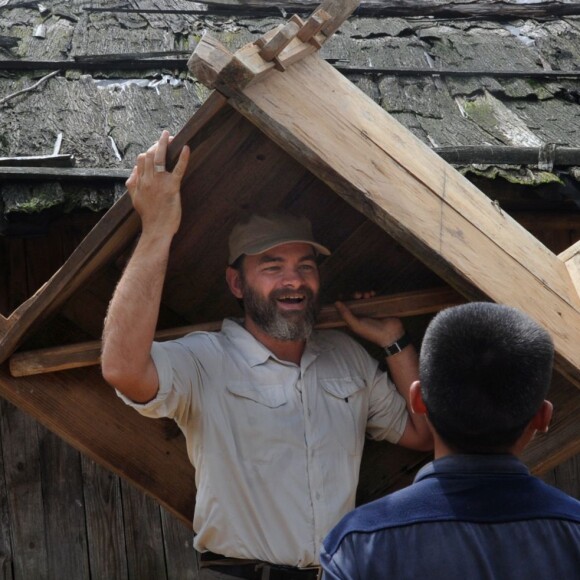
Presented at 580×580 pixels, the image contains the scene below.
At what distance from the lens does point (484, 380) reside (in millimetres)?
1955

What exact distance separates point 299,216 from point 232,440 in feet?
2.51

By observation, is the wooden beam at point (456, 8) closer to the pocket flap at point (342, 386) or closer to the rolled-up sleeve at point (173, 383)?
the pocket flap at point (342, 386)

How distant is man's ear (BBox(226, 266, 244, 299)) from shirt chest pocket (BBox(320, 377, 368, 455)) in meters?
0.39

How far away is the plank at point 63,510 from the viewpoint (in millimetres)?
4262

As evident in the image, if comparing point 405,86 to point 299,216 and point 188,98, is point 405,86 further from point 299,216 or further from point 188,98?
point 299,216

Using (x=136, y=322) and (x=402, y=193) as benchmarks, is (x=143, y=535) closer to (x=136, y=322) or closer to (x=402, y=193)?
(x=136, y=322)

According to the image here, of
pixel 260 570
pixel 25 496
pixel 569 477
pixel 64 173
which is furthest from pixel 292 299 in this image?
pixel 569 477

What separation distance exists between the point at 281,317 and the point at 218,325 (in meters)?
0.27

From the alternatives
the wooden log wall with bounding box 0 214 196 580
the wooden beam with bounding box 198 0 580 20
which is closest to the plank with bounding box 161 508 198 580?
the wooden log wall with bounding box 0 214 196 580

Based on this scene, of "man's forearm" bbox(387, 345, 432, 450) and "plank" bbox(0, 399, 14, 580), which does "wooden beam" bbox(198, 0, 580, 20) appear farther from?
"man's forearm" bbox(387, 345, 432, 450)

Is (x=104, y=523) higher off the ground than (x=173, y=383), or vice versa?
(x=173, y=383)

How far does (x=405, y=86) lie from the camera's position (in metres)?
4.60

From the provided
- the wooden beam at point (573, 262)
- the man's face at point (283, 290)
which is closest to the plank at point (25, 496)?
the man's face at point (283, 290)

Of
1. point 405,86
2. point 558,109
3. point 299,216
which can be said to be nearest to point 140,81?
point 405,86
